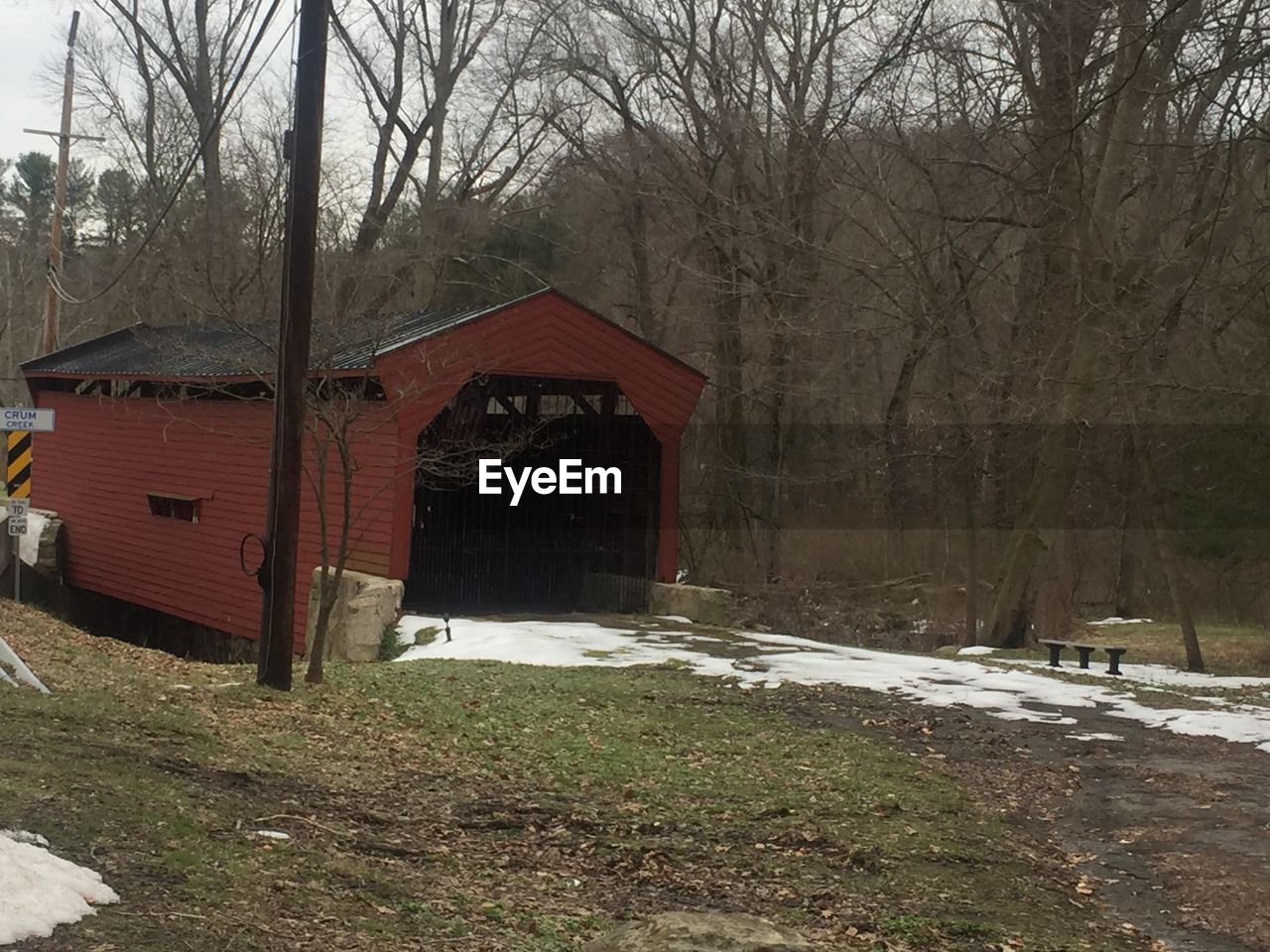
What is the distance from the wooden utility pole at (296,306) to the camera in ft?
29.3

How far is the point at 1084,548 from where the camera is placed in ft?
92.1

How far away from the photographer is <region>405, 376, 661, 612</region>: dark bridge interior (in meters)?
17.4

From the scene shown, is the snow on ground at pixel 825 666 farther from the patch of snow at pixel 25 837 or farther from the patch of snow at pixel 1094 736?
the patch of snow at pixel 25 837

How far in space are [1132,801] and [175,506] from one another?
1446 cm

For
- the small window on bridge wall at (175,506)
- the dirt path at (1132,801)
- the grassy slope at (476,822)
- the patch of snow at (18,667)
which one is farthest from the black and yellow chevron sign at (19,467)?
the dirt path at (1132,801)

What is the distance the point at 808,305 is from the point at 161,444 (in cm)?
1132

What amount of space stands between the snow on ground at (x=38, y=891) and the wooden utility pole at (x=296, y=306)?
15.4ft

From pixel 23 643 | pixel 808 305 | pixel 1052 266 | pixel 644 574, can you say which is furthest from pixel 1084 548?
pixel 23 643

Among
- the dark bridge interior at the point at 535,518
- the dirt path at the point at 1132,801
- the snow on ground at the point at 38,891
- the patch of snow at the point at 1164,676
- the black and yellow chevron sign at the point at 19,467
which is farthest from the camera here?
the dark bridge interior at the point at 535,518

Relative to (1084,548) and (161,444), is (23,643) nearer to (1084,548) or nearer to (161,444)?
(161,444)

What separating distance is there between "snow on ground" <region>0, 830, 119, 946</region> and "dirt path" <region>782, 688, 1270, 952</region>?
410 centimetres

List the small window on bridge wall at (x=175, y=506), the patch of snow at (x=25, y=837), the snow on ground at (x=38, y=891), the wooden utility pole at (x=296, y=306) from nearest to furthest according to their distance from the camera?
the snow on ground at (x=38, y=891)
the patch of snow at (x=25, y=837)
the wooden utility pole at (x=296, y=306)
the small window on bridge wall at (x=175, y=506)

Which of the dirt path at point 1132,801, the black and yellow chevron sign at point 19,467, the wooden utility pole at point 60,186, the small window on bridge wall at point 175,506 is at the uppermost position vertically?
the wooden utility pole at point 60,186

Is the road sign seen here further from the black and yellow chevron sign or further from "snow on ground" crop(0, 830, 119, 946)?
"snow on ground" crop(0, 830, 119, 946)
